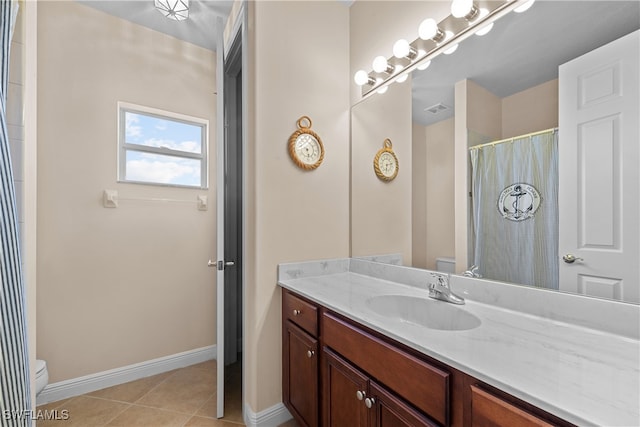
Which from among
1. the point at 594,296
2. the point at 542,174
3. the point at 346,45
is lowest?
the point at 594,296

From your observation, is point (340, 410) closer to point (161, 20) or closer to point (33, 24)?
point (33, 24)

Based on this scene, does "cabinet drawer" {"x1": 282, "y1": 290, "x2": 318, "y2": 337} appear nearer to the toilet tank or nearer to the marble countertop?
the marble countertop

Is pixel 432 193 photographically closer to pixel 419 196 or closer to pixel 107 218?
pixel 419 196

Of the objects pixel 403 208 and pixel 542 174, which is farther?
pixel 403 208

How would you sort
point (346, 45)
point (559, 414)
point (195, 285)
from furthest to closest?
point (195, 285), point (346, 45), point (559, 414)

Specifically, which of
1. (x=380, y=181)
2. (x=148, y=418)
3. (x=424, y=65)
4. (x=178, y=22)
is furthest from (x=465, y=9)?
(x=148, y=418)

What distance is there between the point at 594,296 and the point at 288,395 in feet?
4.82

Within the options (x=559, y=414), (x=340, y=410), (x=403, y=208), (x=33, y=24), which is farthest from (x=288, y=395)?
(x=33, y=24)

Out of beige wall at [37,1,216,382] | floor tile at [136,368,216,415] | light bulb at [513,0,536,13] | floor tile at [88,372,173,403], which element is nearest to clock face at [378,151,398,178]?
light bulb at [513,0,536,13]

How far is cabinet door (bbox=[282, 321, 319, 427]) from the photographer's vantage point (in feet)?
4.39

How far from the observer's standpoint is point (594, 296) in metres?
0.92

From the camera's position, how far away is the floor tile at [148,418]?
1.67 m

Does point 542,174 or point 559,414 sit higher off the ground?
point 542,174

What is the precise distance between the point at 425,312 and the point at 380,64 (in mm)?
1414
